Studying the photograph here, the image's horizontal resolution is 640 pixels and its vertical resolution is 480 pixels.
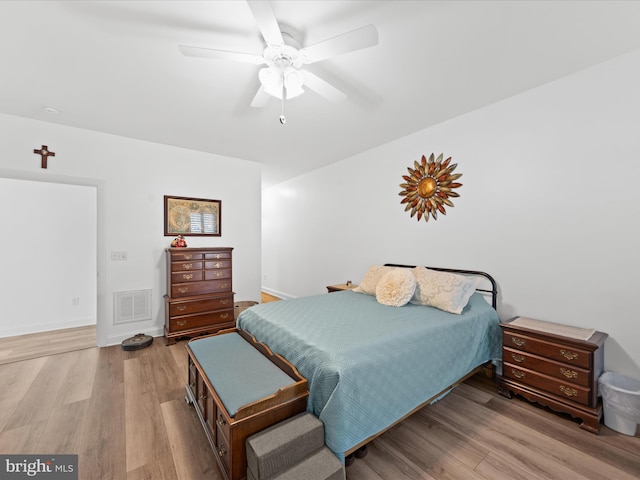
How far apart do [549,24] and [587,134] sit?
1029 millimetres

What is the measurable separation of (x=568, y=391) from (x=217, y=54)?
3.46 meters

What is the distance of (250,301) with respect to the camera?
4520mm

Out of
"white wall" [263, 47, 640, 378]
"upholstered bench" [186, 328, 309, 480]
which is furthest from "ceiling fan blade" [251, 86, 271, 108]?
"upholstered bench" [186, 328, 309, 480]

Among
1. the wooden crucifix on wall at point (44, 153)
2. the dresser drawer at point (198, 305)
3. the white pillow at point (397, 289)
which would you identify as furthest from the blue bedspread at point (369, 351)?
the wooden crucifix on wall at point (44, 153)

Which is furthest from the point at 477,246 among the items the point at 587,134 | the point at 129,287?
the point at 129,287

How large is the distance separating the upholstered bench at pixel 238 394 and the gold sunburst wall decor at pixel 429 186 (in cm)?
251

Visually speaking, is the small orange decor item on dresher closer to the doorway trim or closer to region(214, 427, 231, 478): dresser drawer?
the doorway trim

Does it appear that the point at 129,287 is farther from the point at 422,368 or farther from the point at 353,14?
the point at 353,14

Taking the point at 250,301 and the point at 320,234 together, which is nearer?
the point at 250,301

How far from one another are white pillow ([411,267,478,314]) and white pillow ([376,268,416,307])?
4.6 inches

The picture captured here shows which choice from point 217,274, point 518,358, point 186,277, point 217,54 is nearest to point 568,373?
point 518,358

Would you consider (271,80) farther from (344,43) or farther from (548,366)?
(548,366)

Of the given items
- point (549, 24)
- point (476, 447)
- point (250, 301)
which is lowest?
point (476, 447)

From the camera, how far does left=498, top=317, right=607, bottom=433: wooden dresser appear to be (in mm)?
1911
